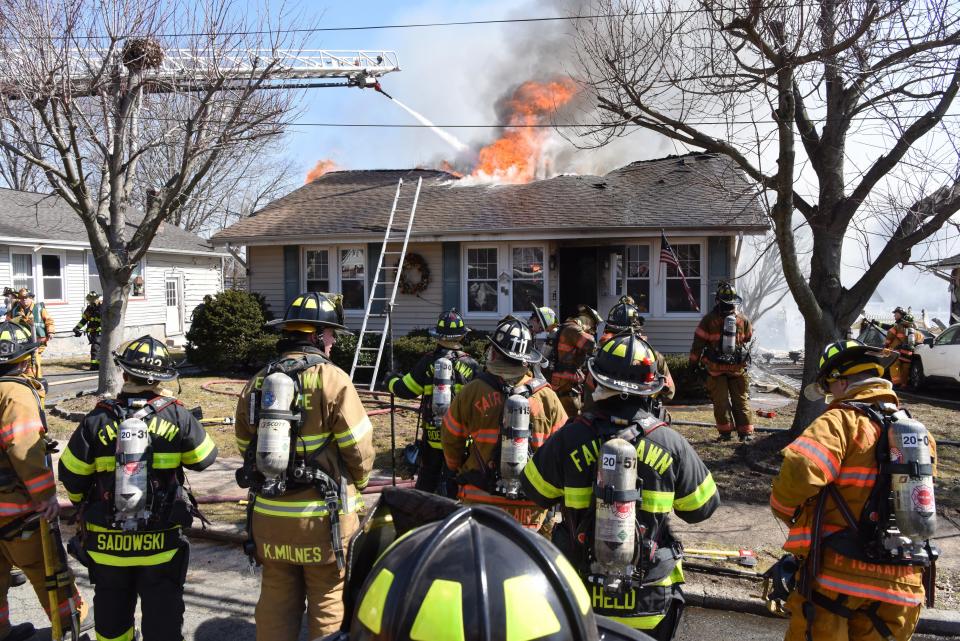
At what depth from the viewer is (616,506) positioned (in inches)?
108

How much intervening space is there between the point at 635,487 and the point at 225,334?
44.4ft

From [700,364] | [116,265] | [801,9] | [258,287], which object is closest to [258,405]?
→ [801,9]

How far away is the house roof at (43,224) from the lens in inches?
755

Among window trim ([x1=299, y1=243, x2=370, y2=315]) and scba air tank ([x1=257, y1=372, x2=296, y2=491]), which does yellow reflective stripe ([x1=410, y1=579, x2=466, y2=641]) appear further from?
window trim ([x1=299, y1=243, x2=370, y2=315])

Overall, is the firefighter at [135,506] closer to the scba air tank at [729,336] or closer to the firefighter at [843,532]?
the firefighter at [843,532]

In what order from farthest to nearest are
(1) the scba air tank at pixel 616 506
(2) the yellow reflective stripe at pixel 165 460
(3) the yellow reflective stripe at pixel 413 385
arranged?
(3) the yellow reflective stripe at pixel 413 385 → (2) the yellow reflective stripe at pixel 165 460 → (1) the scba air tank at pixel 616 506

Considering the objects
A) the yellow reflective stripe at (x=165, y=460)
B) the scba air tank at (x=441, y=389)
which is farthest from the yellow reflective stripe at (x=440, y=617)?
the scba air tank at (x=441, y=389)

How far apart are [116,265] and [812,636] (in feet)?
36.2

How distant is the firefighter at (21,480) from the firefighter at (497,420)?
7.46ft

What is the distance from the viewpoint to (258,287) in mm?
16703

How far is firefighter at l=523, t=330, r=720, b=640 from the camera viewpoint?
291 cm

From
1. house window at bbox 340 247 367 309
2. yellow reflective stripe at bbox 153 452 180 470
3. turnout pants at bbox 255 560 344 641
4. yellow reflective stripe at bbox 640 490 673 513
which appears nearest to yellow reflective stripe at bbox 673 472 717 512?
yellow reflective stripe at bbox 640 490 673 513

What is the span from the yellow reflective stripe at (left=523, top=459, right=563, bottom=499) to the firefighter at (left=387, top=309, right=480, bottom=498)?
249cm

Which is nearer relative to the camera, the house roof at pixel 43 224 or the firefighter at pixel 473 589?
the firefighter at pixel 473 589
